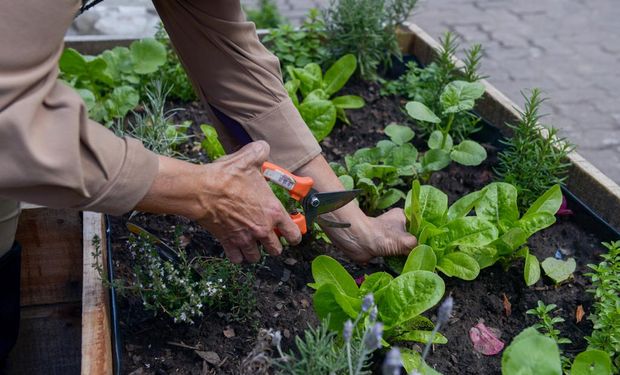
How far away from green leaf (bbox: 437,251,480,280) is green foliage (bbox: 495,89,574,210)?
43cm

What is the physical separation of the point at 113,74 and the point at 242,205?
5.27 feet

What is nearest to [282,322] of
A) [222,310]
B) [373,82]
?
[222,310]

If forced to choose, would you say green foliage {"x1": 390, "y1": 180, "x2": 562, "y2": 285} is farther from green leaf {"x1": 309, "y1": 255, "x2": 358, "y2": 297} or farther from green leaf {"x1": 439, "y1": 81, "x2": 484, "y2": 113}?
green leaf {"x1": 439, "y1": 81, "x2": 484, "y2": 113}

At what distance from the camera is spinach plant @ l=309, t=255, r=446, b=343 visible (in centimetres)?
180

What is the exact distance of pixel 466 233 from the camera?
83.0 inches

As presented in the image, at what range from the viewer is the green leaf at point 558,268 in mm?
2209

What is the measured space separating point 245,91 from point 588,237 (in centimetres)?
126

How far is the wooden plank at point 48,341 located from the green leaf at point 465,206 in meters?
1.28

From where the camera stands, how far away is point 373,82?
3346 mm

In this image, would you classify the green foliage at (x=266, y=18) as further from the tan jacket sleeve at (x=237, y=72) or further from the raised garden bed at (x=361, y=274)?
the tan jacket sleeve at (x=237, y=72)

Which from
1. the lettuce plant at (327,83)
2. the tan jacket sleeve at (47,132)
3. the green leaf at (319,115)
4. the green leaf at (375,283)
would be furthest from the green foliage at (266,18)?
the tan jacket sleeve at (47,132)

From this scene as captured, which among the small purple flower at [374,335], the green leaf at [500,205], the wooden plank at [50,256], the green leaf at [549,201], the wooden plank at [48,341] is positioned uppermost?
Result: the small purple flower at [374,335]

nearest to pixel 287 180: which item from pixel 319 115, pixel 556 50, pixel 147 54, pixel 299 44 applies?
pixel 319 115

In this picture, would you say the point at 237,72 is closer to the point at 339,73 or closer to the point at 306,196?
the point at 306,196
